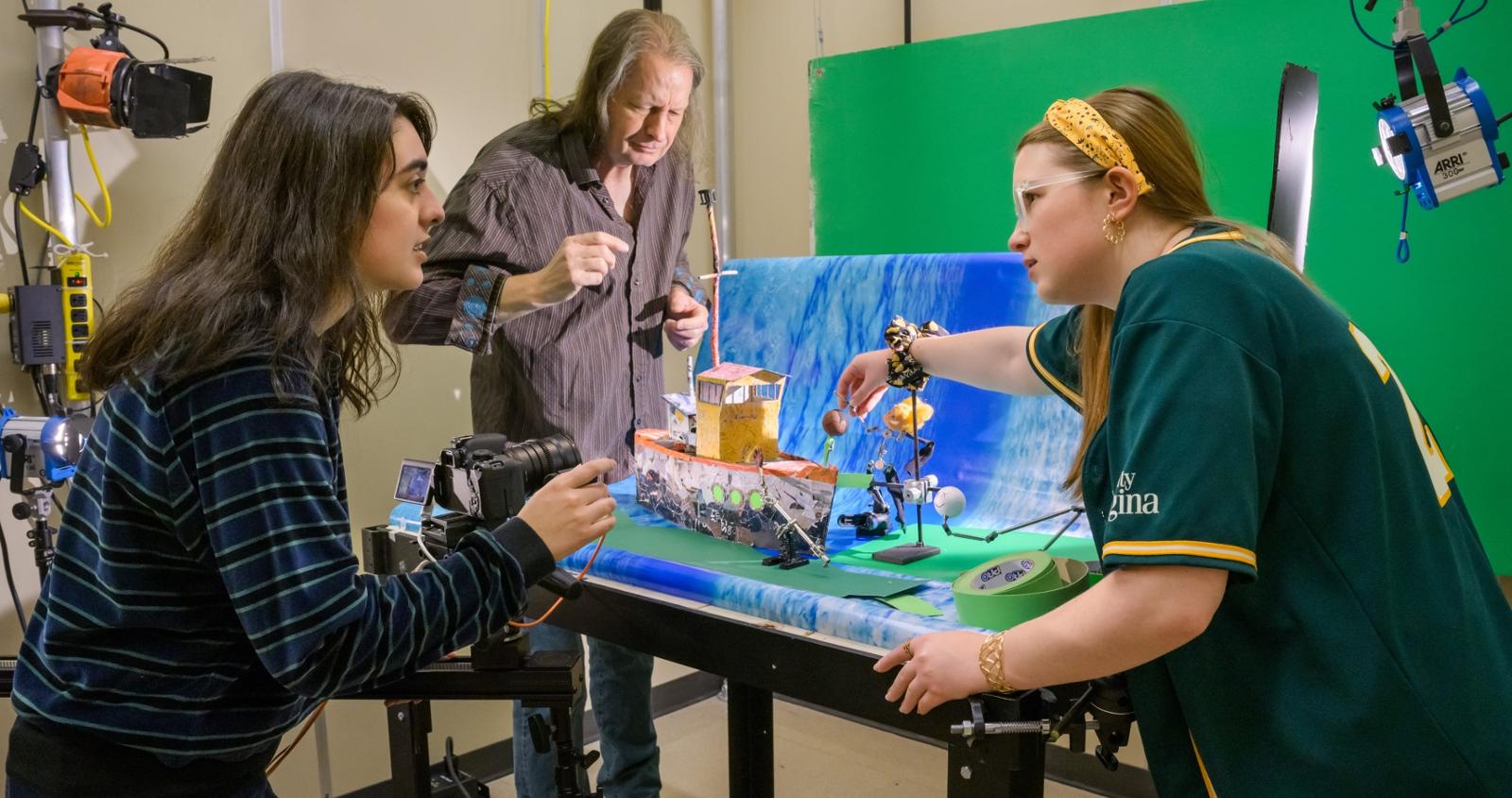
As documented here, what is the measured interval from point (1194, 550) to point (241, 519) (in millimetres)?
925

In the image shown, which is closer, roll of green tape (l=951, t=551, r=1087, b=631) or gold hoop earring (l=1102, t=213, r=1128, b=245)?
gold hoop earring (l=1102, t=213, r=1128, b=245)

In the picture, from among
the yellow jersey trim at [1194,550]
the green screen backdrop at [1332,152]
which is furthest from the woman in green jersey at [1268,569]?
the green screen backdrop at [1332,152]

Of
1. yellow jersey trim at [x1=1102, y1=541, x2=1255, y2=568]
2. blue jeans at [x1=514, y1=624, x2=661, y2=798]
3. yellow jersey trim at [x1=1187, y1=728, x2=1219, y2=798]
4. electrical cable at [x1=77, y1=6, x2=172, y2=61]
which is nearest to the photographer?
yellow jersey trim at [x1=1102, y1=541, x2=1255, y2=568]

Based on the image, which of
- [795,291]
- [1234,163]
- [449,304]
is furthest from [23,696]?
[1234,163]

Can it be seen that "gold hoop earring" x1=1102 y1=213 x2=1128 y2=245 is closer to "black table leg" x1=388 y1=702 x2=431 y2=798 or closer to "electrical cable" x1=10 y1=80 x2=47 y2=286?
"black table leg" x1=388 y1=702 x2=431 y2=798

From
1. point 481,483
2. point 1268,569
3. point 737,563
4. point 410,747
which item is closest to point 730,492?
point 737,563

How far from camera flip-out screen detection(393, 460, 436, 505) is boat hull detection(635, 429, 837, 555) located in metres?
0.51

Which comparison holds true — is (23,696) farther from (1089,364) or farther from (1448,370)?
(1448,370)

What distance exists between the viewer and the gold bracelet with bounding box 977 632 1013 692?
4.14ft

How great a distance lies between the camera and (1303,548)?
1175 mm

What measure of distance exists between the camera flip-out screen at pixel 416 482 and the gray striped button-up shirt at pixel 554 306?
0.50m

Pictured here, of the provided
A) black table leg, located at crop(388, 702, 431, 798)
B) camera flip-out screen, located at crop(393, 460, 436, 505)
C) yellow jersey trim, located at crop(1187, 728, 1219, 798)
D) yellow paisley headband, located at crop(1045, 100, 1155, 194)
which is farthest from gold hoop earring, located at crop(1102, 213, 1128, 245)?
black table leg, located at crop(388, 702, 431, 798)

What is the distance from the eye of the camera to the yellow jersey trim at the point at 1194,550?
1081 mm

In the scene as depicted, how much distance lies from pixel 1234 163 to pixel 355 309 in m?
1.86
